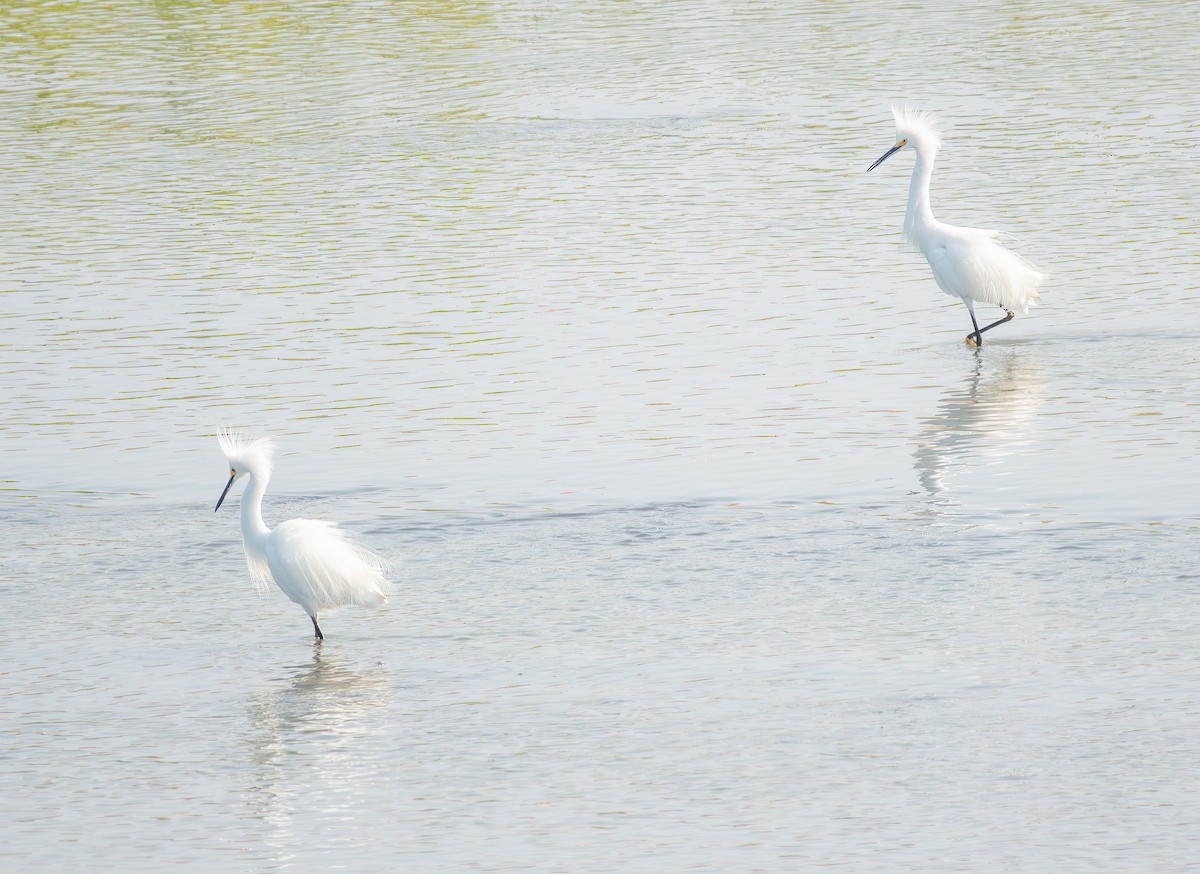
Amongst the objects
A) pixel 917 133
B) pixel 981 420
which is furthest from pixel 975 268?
pixel 981 420

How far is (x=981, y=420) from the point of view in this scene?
13383mm

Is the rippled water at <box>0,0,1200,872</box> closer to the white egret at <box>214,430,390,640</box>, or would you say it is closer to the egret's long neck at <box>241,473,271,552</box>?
the white egret at <box>214,430,390,640</box>

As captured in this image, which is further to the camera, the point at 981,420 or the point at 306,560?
the point at 981,420

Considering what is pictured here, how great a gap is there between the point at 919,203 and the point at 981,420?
307cm

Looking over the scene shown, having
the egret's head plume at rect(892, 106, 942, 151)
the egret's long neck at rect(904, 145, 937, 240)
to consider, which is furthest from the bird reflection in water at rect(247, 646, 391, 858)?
the egret's head plume at rect(892, 106, 942, 151)

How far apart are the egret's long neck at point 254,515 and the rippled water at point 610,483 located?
0.48 m

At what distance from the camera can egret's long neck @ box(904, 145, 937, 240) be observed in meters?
15.8

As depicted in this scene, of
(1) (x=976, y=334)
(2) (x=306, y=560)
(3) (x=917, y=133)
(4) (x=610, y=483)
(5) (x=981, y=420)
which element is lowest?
(1) (x=976, y=334)

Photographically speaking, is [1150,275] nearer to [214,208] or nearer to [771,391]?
[771,391]

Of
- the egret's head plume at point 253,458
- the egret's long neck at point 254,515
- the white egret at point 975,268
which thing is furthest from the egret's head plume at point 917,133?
the egret's long neck at point 254,515

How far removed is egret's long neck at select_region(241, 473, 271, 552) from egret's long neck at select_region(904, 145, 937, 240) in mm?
6897

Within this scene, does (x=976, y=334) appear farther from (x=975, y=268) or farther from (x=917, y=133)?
(x=917, y=133)

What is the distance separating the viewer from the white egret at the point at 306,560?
9891mm

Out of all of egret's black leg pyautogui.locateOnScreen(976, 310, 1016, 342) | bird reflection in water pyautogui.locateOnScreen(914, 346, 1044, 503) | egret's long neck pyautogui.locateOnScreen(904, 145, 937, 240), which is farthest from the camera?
egret's long neck pyautogui.locateOnScreen(904, 145, 937, 240)
